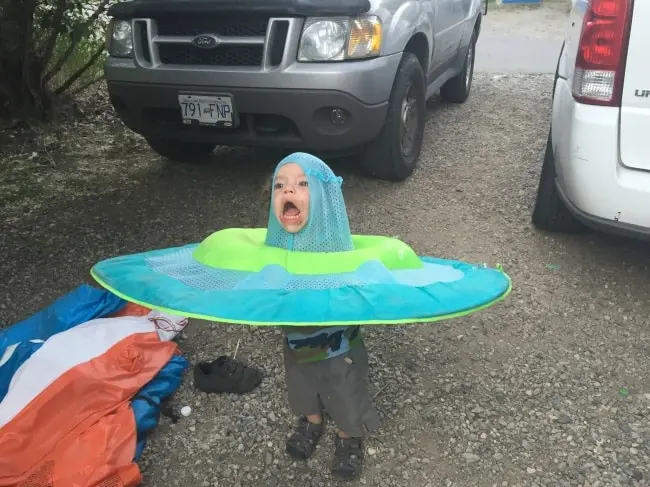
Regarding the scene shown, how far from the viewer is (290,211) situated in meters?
2.03

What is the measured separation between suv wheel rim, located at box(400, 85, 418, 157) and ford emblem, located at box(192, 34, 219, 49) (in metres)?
1.36

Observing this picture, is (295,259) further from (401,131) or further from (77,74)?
(77,74)

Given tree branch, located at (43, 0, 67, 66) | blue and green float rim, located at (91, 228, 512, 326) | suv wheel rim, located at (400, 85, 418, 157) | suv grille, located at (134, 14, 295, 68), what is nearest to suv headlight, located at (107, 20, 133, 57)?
suv grille, located at (134, 14, 295, 68)

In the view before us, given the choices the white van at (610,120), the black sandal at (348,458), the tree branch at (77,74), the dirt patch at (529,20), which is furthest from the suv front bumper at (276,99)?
the dirt patch at (529,20)

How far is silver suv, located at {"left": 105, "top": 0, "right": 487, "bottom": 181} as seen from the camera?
3.83 m

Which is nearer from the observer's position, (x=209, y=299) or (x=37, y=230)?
(x=209, y=299)

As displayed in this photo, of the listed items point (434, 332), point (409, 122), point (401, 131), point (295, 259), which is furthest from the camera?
point (409, 122)

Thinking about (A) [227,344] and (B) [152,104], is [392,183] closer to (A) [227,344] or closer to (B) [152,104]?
(B) [152,104]

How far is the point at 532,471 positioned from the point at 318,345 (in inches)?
35.0

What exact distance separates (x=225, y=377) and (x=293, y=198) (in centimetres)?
103

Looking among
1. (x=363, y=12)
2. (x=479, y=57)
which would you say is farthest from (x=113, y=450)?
(x=479, y=57)

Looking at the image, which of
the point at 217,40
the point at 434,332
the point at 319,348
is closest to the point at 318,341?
the point at 319,348

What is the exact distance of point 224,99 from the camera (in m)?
3.98

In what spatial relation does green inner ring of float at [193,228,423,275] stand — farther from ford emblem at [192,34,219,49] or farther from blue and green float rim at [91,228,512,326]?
ford emblem at [192,34,219,49]
